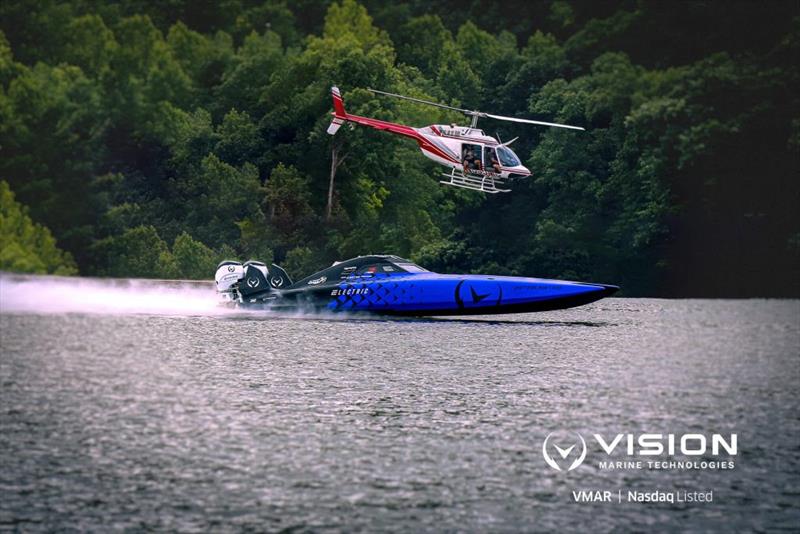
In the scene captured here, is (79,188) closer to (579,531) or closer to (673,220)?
(673,220)

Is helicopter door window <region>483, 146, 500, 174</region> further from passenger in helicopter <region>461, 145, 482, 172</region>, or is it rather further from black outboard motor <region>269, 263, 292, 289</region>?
black outboard motor <region>269, 263, 292, 289</region>

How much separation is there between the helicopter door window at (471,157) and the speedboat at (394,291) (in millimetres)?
13571

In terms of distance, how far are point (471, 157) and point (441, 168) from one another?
47.9m

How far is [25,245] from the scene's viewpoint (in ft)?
380

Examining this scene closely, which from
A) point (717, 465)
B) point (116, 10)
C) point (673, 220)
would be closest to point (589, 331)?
point (717, 465)

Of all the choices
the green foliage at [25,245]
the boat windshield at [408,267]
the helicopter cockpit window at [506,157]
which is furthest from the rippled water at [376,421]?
the green foliage at [25,245]

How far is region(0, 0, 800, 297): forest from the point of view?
101125 millimetres

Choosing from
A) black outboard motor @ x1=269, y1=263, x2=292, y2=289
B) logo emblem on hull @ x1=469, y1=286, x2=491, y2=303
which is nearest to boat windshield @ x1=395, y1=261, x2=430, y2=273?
logo emblem on hull @ x1=469, y1=286, x2=491, y2=303

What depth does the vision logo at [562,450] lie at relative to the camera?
28047 millimetres

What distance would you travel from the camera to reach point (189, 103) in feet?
446

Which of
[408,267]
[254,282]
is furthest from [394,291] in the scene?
[254,282]

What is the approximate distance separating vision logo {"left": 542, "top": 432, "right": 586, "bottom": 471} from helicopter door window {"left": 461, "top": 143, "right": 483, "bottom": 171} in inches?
1684

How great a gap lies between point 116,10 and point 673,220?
330 feet

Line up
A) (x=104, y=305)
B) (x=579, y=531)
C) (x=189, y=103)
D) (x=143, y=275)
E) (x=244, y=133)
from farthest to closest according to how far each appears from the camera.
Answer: (x=189, y=103), (x=244, y=133), (x=143, y=275), (x=104, y=305), (x=579, y=531)
